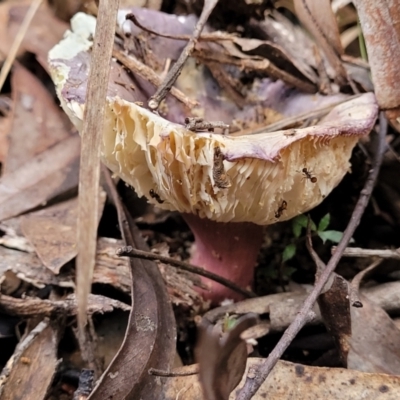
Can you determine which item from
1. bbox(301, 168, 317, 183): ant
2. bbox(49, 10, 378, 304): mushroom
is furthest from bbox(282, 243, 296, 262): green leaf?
bbox(301, 168, 317, 183): ant

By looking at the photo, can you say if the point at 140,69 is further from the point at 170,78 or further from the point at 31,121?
the point at 31,121

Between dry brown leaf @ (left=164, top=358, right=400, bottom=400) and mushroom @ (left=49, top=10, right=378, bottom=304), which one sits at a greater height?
mushroom @ (left=49, top=10, right=378, bottom=304)

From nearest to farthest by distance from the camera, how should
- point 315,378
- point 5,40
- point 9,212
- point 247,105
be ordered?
1. point 315,378
2. point 9,212
3. point 247,105
4. point 5,40

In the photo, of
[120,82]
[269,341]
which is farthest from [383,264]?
[120,82]

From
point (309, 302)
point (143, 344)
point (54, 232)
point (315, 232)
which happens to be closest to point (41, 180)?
point (54, 232)

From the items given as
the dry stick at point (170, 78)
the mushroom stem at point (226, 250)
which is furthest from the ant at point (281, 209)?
the dry stick at point (170, 78)

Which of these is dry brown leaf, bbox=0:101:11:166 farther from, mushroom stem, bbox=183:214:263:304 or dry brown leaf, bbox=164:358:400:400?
dry brown leaf, bbox=164:358:400:400

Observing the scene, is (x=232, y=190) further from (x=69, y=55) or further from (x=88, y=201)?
(x=69, y=55)
